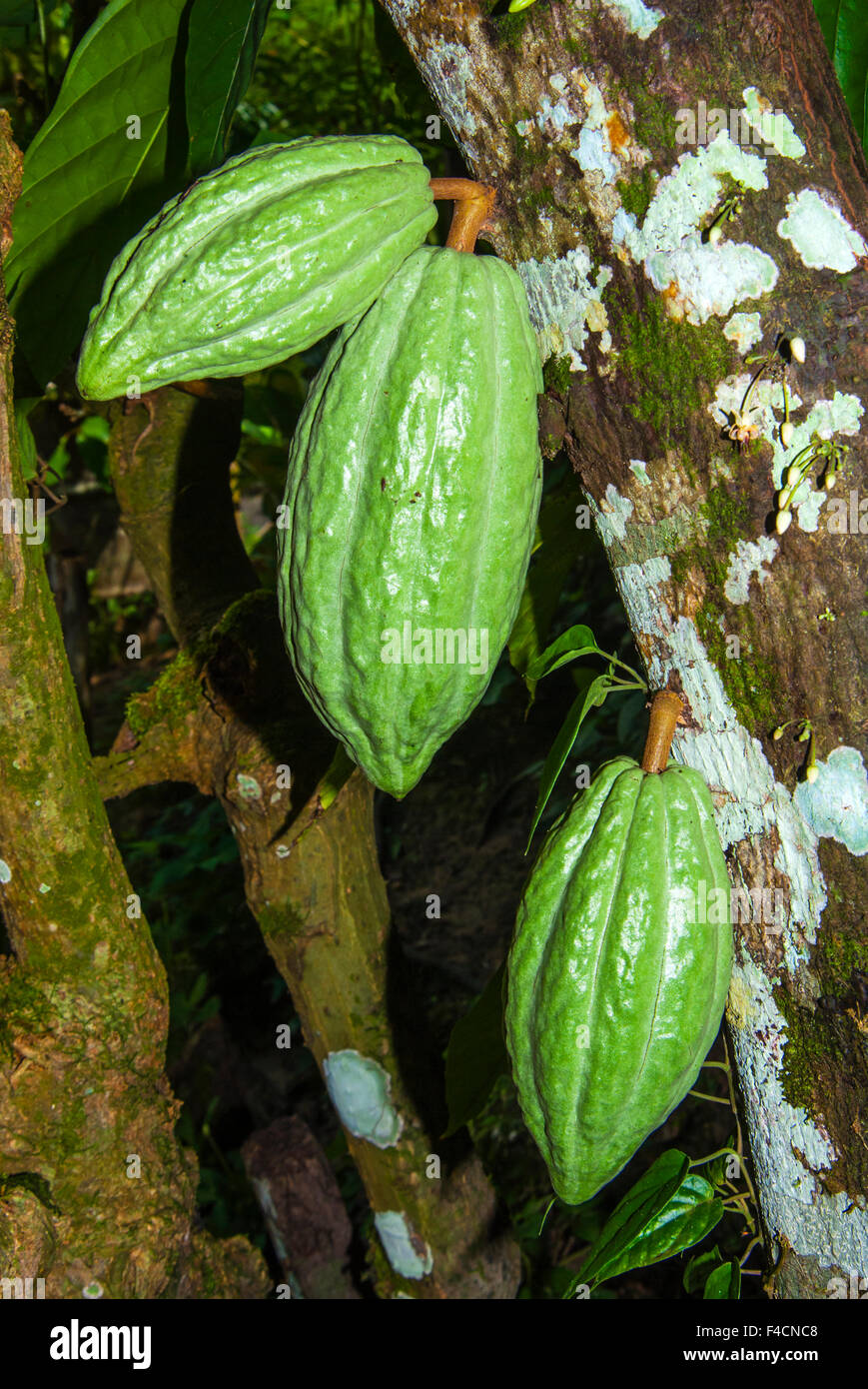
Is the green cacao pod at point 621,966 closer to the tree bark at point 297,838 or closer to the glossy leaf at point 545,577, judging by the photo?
the glossy leaf at point 545,577

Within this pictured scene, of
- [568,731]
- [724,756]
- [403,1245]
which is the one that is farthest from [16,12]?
[403,1245]

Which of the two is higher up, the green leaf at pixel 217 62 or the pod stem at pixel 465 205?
the green leaf at pixel 217 62

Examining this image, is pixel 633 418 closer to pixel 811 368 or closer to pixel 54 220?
pixel 811 368

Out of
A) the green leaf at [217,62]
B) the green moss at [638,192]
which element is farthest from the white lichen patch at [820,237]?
the green leaf at [217,62]

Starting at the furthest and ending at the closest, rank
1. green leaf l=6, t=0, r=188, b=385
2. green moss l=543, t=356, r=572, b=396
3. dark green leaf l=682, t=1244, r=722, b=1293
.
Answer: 1. green leaf l=6, t=0, r=188, b=385
2. dark green leaf l=682, t=1244, r=722, b=1293
3. green moss l=543, t=356, r=572, b=396

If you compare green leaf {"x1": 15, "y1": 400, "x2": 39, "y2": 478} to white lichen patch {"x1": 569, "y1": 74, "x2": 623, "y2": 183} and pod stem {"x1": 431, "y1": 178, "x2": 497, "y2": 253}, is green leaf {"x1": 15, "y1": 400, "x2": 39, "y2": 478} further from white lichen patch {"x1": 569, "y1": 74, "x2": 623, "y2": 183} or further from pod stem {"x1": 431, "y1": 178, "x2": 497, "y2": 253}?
white lichen patch {"x1": 569, "y1": 74, "x2": 623, "y2": 183}

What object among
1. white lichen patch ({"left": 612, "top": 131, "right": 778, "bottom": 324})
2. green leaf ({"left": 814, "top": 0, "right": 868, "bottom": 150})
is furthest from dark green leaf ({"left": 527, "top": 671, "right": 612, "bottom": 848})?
green leaf ({"left": 814, "top": 0, "right": 868, "bottom": 150})

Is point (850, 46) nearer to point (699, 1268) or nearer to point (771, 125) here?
point (771, 125)
